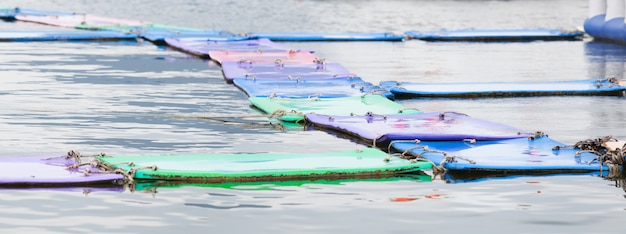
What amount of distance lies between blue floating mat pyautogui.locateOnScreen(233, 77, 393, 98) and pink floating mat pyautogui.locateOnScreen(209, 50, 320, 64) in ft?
9.01

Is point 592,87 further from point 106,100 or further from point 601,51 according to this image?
point 601,51

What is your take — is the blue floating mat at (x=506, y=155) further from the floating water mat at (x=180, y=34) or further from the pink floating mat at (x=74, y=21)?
the pink floating mat at (x=74, y=21)

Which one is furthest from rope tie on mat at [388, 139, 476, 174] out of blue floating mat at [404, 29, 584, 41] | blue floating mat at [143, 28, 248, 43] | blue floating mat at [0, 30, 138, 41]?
blue floating mat at [404, 29, 584, 41]

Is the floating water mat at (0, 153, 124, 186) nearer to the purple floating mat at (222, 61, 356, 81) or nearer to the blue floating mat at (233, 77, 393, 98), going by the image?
the blue floating mat at (233, 77, 393, 98)

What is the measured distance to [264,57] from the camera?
20.2 m

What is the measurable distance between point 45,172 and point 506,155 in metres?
3.40

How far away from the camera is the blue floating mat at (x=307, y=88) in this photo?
14.9 metres

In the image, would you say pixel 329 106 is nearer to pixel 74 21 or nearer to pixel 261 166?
pixel 261 166

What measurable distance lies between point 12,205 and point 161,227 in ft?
3.67

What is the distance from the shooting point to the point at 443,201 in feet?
28.0

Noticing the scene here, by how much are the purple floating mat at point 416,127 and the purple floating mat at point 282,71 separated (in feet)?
13.2

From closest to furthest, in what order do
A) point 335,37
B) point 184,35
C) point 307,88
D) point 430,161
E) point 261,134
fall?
point 430,161 < point 261,134 < point 307,88 < point 184,35 < point 335,37

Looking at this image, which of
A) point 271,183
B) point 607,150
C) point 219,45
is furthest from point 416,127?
point 219,45

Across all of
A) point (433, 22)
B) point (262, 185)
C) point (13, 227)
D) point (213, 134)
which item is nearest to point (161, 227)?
point (13, 227)
